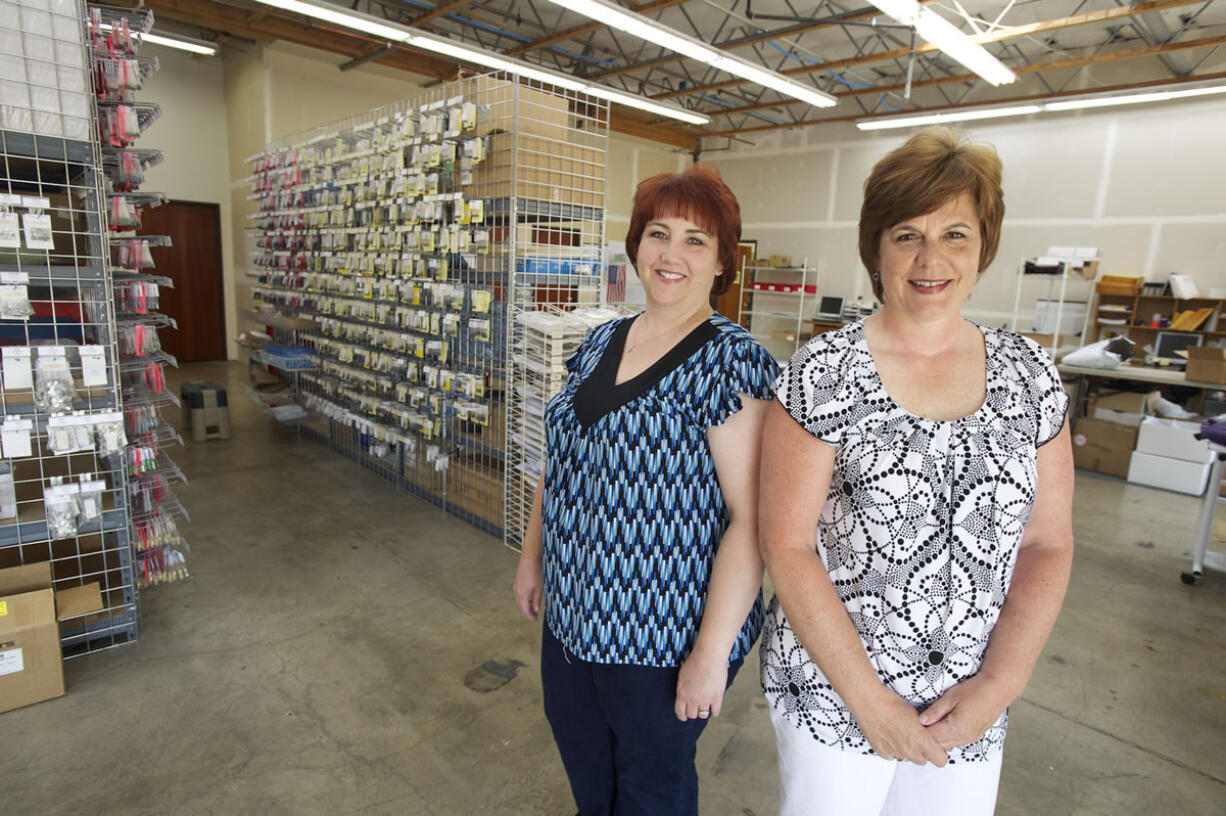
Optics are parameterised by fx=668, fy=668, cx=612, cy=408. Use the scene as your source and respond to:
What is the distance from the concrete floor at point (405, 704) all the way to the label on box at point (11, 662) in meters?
0.16

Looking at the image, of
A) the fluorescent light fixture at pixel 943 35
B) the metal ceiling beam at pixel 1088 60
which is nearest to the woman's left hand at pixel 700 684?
the fluorescent light fixture at pixel 943 35

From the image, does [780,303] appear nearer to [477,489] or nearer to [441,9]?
[441,9]

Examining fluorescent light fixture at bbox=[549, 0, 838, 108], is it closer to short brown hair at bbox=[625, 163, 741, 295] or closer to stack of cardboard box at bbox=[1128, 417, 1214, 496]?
short brown hair at bbox=[625, 163, 741, 295]

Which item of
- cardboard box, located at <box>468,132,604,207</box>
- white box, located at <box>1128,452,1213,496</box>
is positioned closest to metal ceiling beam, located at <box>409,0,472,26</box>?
cardboard box, located at <box>468,132,604,207</box>

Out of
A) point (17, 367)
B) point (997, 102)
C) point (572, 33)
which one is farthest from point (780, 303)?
point (17, 367)

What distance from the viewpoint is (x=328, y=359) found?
A: 523 centimetres

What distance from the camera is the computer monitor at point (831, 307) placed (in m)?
10.6

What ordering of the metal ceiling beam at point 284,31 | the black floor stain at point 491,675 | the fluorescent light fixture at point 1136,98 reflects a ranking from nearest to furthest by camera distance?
the black floor stain at point 491,675 < the fluorescent light fixture at point 1136,98 < the metal ceiling beam at point 284,31

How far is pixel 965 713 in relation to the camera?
1040 millimetres

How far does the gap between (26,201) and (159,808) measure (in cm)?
193

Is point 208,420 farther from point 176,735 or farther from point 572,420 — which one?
point 572,420

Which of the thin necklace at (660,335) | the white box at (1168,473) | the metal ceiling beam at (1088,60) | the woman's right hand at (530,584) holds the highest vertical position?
the metal ceiling beam at (1088,60)

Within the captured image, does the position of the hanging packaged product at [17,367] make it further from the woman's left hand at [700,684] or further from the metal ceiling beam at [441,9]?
the metal ceiling beam at [441,9]

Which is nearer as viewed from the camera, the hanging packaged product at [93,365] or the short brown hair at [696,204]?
the short brown hair at [696,204]
